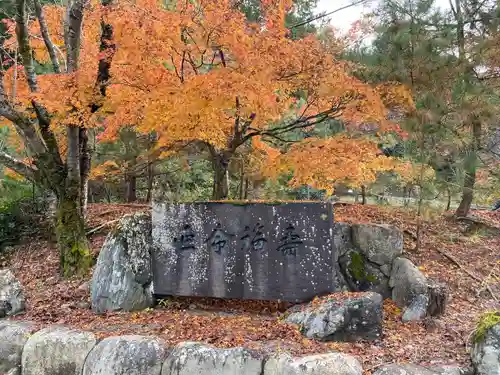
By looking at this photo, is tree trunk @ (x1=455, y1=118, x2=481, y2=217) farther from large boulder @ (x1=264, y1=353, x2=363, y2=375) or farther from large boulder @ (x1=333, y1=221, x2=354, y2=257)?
large boulder @ (x1=264, y1=353, x2=363, y2=375)

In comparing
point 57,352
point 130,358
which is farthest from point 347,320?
point 57,352

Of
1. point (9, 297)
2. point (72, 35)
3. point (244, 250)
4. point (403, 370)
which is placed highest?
point (72, 35)

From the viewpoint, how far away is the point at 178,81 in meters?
6.69

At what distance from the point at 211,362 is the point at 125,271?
98.4 inches

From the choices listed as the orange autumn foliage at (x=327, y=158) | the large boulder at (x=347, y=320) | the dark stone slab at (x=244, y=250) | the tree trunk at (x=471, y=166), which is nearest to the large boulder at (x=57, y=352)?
the dark stone slab at (x=244, y=250)

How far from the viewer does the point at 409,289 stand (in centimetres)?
638

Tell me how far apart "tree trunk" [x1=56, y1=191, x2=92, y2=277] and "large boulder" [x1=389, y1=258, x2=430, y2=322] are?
550 cm

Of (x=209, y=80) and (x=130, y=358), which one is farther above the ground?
(x=209, y=80)

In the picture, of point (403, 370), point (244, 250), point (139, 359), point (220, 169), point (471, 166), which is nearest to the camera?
point (403, 370)

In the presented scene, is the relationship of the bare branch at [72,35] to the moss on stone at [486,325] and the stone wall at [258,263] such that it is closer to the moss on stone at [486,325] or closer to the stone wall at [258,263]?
the stone wall at [258,263]

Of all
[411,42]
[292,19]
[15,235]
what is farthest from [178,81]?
[292,19]

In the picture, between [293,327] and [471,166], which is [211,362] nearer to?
[293,327]

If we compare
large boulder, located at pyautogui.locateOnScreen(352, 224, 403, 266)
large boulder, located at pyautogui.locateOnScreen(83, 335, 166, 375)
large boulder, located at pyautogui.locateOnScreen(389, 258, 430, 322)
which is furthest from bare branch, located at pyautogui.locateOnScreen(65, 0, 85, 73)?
large boulder, located at pyautogui.locateOnScreen(389, 258, 430, 322)

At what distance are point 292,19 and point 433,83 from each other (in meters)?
7.94
